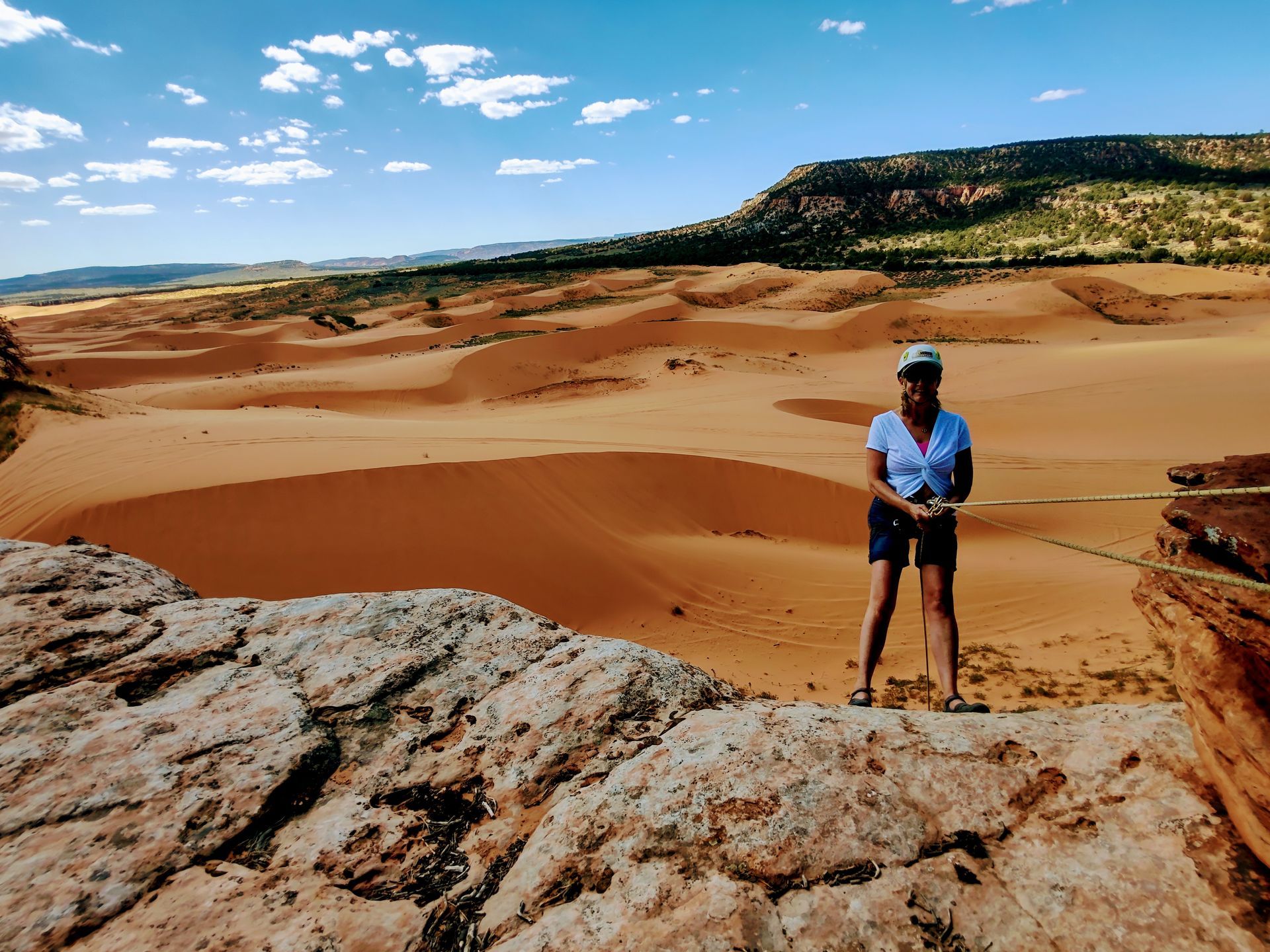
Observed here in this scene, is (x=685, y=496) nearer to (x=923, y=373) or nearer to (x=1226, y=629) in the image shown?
(x=923, y=373)

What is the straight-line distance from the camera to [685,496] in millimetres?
8445

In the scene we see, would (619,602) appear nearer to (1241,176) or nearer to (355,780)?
(355,780)

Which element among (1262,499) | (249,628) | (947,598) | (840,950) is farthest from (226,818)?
(1262,499)

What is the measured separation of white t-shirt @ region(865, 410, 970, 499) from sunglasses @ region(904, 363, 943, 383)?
0.58 feet

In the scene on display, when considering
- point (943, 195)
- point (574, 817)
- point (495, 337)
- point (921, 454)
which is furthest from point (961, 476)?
point (943, 195)

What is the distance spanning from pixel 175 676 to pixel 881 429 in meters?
3.36

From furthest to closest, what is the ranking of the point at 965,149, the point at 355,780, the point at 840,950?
the point at 965,149 → the point at 355,780 → the point at 840,950

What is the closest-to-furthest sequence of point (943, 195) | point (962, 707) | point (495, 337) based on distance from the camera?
point (962, 707) → point (495, 337) → point (943, 195)

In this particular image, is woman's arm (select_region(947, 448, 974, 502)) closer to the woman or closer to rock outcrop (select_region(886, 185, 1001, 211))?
the woman

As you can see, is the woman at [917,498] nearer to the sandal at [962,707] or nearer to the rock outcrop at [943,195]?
the sandal at [962,707]

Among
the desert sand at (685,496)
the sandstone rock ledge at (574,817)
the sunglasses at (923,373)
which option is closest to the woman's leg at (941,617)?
the sandstone rock ledge at (574,817)

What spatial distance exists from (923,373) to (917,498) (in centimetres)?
62

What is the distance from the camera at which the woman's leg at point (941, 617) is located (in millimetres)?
2688

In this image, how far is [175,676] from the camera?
235cm
